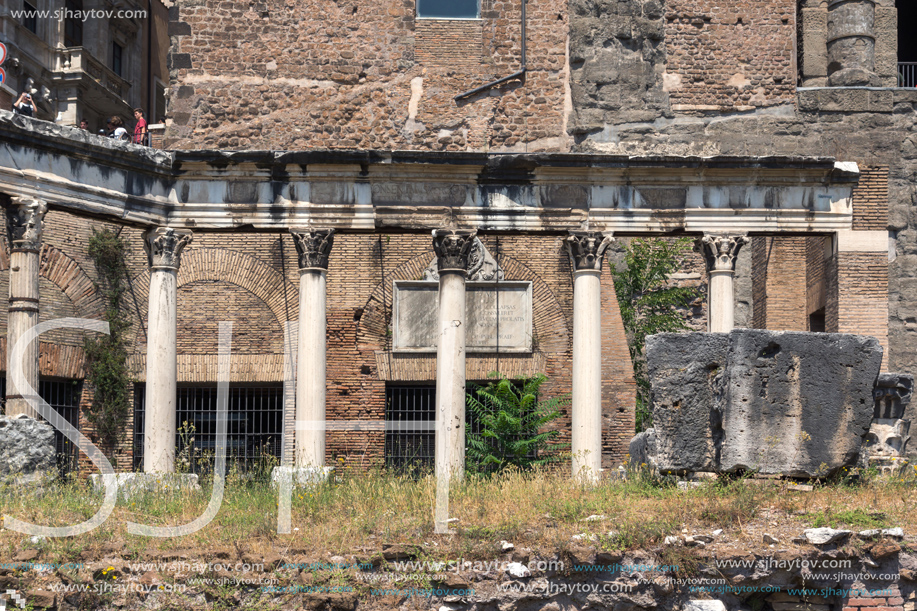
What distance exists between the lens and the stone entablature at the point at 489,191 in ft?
53.5

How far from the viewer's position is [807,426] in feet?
37.0

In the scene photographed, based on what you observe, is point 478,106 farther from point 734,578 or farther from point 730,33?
point 734,578

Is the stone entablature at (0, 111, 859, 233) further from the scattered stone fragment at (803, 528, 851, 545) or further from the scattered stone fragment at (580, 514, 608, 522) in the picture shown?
the scattered stone fragment at (803, 528, 851, 545)

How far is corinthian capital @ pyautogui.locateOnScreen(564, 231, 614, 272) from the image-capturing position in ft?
53.6

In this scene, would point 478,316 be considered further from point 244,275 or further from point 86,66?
point 86,66

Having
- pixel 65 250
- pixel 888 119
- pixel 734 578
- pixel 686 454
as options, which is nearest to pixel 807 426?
pixel 686 454

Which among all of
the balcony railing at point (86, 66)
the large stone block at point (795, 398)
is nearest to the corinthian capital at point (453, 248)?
the large stone block at point (795, 398)

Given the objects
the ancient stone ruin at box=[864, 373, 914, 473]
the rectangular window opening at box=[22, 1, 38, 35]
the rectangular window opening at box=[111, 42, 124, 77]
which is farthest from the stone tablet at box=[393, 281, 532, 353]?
Result: the rectangular window opening at box=[111, 42, 124, 77]

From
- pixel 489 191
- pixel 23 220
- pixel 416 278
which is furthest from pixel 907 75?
pixel 23 220

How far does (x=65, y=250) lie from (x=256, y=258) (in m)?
3.07

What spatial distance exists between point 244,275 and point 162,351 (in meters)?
3.86

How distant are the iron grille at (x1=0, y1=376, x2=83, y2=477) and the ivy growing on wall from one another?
241 mm

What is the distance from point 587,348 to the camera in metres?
16.1

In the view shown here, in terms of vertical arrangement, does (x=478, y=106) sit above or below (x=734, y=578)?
above
